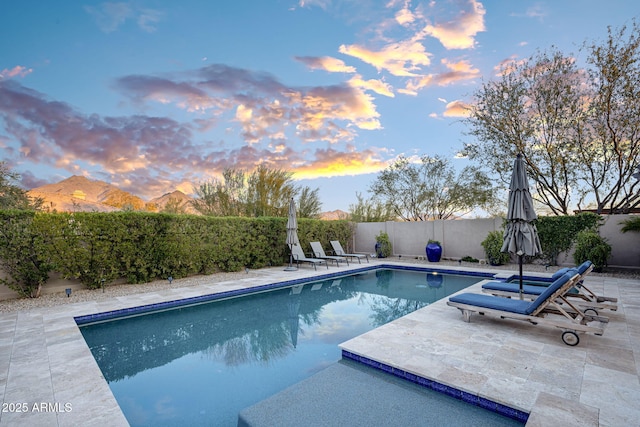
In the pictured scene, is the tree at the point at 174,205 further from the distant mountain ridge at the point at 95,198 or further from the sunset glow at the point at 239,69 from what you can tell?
the sunset glow at the point at 239,69

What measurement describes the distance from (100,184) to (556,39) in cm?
2097

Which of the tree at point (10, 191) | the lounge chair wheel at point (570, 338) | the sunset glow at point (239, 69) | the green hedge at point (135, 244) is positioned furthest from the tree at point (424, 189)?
the tree at point (10, 191)

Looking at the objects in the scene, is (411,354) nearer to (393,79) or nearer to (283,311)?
(283,311)

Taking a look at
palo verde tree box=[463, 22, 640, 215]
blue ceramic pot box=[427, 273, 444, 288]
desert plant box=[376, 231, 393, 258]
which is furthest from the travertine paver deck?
desert plant box=[376, 231, 393, 258]

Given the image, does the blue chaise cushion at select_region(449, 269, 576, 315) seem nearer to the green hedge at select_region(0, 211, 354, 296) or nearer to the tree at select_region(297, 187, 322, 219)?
the green hedge at select_region(0, 211, 354, 296)

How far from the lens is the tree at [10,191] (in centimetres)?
1295

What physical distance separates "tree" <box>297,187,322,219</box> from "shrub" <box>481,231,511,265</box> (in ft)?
29.6

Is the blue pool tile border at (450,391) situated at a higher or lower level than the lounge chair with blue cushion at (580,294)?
lower

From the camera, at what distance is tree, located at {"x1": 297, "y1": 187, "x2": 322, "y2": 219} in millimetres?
17484

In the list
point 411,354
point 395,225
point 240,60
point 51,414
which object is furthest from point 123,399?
point 395,225

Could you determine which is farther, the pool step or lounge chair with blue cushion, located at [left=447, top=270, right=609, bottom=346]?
lounge chair with blue cushion, located at [left=447, top=270, right=609, bottom=346]

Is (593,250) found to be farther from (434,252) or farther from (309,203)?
(309,203)

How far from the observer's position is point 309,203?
57.8 feet

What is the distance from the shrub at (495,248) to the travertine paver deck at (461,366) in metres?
5.82
